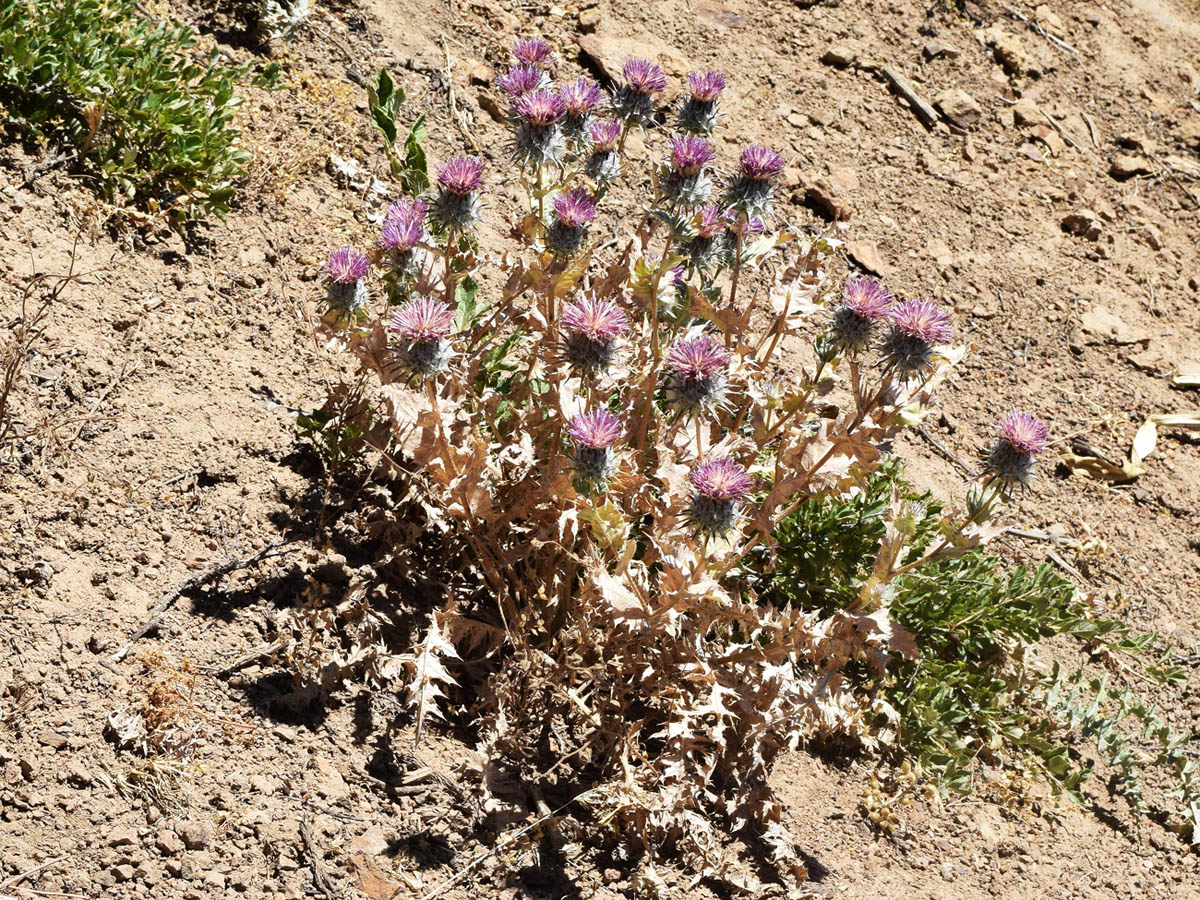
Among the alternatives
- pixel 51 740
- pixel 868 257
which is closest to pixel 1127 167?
pixel 868 257

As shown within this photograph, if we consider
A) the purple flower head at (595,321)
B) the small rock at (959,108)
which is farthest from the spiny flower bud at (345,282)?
the small rock at (959,108)

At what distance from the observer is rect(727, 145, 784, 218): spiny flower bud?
370 cm

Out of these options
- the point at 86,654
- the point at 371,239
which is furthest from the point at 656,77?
the point at 86,654

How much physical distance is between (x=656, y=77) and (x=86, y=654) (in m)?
2.49

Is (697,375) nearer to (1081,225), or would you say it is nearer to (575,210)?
(575,210)

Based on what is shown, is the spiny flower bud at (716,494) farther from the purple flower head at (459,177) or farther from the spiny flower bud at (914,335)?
the purple flower head at (459,177)

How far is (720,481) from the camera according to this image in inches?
127

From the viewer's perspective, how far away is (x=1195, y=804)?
174 inches

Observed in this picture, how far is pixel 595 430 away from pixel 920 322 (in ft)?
3.45

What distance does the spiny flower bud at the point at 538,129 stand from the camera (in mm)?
3566

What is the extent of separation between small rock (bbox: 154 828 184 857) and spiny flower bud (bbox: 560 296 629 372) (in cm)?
167

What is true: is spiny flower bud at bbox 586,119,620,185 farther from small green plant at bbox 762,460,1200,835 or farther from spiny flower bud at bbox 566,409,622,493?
small green plant at bbox 762,460,1200,835

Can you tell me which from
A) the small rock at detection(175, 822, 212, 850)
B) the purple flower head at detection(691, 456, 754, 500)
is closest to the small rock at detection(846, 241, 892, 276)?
the purple flower head at detection(691, 456, 754, 500)

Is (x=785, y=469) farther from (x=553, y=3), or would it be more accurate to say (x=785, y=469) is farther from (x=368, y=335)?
(x=553, y=3)
